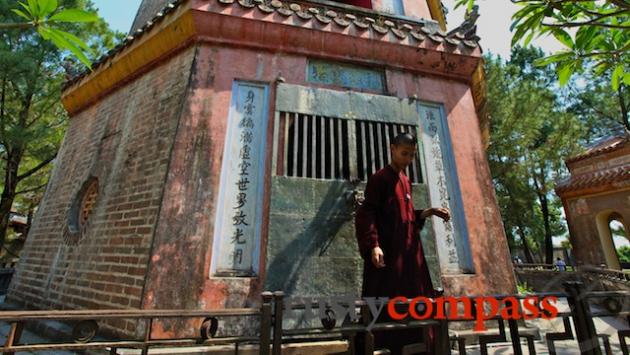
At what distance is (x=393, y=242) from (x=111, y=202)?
12.5 feet

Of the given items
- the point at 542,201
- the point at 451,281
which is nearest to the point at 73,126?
the point at 451,281

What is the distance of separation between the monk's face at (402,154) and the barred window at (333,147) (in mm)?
1457

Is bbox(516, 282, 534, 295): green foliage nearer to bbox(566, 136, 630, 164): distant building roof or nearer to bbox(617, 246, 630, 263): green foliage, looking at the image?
bbox(566, 136, 630, 164): distant building roof

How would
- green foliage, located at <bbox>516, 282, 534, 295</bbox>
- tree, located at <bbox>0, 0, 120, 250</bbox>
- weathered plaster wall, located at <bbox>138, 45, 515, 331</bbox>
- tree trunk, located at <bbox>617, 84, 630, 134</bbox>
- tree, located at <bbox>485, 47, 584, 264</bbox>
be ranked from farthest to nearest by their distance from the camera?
tree trunk, located at <bbox>617, 84, 630, 134</bbox> → tree, located at <bbox>485, 47, 584, 264</bbox> → tree, located at <bbox>0, 0, 120, 250</bbox> → green foliage, located at <bbox>516, 282, 534, 295</bbox> → weathered plaster wall, located at <bbox>138, 45, 515, 331</bbox>

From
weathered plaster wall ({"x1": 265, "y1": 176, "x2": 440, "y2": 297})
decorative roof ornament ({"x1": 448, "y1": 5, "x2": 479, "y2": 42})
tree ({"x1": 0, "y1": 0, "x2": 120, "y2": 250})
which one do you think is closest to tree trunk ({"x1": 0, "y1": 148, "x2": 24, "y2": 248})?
tree ({"x1": 0, "y1": 0, "x2": 120, "y2": 250})

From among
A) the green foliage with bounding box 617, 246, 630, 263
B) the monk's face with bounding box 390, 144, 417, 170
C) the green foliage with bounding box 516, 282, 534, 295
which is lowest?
the green foliage with bounding box 516, 282, 534, 295

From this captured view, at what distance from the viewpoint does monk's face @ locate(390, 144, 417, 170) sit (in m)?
2.69

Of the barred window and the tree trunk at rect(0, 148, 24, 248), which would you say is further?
the tree trunk at rect(0, 148, 24, 248)

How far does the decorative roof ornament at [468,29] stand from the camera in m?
5.38

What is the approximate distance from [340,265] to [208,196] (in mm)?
1772

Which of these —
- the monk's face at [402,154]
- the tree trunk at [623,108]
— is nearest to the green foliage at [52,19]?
the monk's face at [402,154]

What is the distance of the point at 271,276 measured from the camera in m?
3.59

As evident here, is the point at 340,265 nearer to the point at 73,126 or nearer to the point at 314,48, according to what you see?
the point at 314,48

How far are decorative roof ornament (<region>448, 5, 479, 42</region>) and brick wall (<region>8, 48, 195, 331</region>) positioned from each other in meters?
4.36
